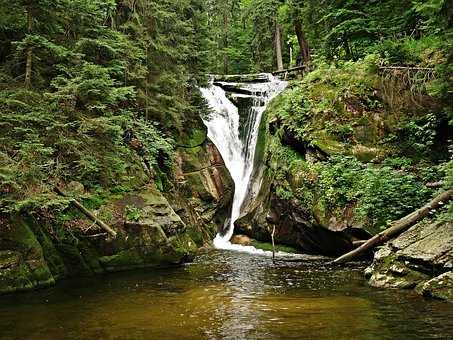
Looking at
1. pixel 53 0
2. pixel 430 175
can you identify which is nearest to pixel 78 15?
pixel 53 0

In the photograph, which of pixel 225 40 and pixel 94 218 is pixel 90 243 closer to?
pixel 94 218

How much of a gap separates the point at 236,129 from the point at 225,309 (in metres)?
16.3

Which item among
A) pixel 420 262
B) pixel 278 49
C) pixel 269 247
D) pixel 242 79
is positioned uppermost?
pixel 278 49

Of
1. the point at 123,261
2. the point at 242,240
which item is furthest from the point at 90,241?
the point at 242,240

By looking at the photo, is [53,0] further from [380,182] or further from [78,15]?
[380,182]

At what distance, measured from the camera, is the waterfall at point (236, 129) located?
70.7 ft

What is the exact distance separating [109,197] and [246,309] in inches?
256

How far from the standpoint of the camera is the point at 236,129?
23938 millimetres

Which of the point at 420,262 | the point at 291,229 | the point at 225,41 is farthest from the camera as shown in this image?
the point at 225,41

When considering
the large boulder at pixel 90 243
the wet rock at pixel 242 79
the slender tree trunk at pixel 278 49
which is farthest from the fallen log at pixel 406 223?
the slender tree trunk at pixel 278 49

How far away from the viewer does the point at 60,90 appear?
36.4 ft

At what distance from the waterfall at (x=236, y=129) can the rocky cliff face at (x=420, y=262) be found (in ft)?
32.7

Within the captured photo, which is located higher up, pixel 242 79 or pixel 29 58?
pixel 242 79

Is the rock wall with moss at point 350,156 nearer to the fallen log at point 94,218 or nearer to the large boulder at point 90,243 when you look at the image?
the large boulder at point 90,243
